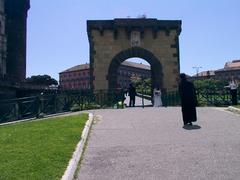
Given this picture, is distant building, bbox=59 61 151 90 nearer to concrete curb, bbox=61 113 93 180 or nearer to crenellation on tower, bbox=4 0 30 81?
crenellation on tower, bbox=4 0 30 81

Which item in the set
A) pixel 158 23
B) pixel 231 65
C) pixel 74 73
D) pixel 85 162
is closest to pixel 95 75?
pixel 158 23

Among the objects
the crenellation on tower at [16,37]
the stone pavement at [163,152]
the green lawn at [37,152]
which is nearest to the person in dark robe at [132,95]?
the stone pavement at [163,152]

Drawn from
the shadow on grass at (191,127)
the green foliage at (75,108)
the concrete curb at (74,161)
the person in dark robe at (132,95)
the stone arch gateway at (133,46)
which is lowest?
the concrete curb at (74,161)

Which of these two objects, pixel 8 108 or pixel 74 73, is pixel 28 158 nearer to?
pixel 8 108

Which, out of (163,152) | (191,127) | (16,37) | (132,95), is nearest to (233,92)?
(132,95)

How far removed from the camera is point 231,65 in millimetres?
142750

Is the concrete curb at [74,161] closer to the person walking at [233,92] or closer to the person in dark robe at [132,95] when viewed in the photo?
the person walking at [233,92]

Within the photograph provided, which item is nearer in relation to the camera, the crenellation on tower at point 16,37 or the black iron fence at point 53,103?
the black iron fence at point 53,103

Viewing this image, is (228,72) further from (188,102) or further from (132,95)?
(188,102)

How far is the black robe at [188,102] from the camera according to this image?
1370 cm

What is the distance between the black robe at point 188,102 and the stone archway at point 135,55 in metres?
17.3

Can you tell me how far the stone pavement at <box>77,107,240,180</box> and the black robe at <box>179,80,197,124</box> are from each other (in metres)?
0.34

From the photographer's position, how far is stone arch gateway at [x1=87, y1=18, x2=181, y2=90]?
3139 centimetres

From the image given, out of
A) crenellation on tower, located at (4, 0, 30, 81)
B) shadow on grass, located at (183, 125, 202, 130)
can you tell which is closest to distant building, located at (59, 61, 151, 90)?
crenellation on tower, located at (4, 0, 30, 81)
